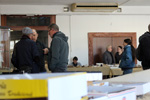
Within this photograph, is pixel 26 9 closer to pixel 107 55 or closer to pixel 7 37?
pixel 107 55

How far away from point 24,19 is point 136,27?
13.5 ft

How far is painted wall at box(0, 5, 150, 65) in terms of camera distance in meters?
10.8

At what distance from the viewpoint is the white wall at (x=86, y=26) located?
1079cm

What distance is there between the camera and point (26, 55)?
3.72 m

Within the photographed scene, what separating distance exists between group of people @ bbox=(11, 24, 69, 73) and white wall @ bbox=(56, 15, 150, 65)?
21.5 feet

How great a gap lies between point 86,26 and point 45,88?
10336 millimetres

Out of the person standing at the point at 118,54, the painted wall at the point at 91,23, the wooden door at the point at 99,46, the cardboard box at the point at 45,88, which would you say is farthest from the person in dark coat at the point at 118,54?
the cardboard box at the point at 45,88

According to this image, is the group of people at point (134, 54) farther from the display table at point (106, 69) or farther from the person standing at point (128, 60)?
the display table at point (106, 69)

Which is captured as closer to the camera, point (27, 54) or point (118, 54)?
point (27, 54)

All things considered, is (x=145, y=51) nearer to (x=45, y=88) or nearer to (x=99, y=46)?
(x=45, y=88)

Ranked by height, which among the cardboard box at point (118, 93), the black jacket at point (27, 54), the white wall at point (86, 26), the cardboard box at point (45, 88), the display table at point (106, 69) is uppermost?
the white wall at point (86, 26)

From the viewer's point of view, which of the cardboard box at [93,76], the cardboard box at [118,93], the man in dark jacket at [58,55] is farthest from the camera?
the man in dark jacket at [58,55]

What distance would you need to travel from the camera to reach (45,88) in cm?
63

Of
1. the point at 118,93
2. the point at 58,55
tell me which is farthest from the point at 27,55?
the point at 118,93
